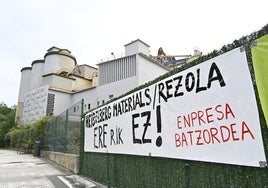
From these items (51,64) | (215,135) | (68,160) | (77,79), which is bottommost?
(68,160)

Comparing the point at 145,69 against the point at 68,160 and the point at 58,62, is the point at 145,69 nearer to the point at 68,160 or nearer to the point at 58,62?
the point at 68,160

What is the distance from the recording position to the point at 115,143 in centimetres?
597

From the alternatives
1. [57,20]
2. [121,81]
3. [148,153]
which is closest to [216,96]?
[148,153]

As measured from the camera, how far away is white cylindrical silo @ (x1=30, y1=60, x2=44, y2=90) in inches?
1463

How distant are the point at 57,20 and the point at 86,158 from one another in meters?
6.23

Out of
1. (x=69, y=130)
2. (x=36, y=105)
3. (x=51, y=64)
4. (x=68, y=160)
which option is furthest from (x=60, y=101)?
(x=68, y=160)

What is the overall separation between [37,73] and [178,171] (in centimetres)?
3808

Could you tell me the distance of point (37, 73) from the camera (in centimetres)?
3803

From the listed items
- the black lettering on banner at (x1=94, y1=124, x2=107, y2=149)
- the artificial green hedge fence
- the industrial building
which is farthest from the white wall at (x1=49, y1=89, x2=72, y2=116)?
the artificial green hedge fence

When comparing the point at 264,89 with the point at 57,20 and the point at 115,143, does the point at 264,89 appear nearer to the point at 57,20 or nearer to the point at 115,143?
the point at 115,143

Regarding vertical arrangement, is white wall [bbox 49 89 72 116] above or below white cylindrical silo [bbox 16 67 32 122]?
below

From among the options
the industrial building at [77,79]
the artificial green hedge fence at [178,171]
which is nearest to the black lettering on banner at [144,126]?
the artificial green hedge fence at [178,171]

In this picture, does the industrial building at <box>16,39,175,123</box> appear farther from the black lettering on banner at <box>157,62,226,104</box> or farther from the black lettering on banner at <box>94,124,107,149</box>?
the black lettering on banner at <box>157,62,226,104</box>

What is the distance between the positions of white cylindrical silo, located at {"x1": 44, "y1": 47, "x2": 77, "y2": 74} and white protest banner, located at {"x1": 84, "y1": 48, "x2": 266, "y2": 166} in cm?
3162
